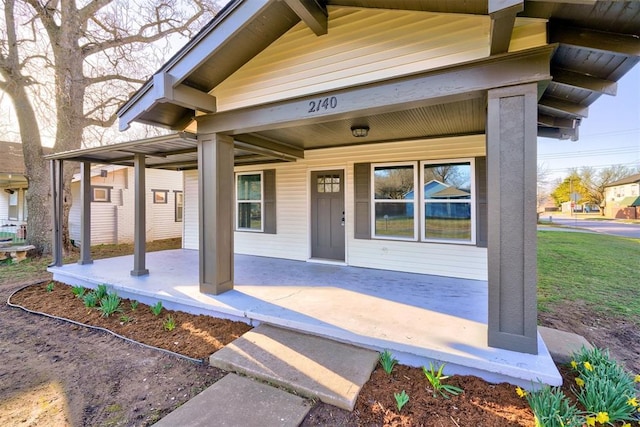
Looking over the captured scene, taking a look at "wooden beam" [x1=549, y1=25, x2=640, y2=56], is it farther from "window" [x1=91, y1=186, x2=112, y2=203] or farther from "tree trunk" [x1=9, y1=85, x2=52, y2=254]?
"window" [x1=91, y1=186, x2=112, y2=203]

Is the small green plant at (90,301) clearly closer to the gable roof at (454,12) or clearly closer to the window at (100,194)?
the gable roof at (454,12)

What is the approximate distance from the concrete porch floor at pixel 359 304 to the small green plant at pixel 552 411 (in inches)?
6.7

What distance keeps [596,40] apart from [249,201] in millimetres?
6685

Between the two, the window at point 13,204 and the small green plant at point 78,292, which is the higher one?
the window at point 13,204

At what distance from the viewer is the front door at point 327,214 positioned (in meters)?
6.43

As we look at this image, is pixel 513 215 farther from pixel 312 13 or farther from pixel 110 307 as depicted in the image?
pixel 110 307

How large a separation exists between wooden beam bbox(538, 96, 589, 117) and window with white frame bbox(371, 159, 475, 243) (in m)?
1.70

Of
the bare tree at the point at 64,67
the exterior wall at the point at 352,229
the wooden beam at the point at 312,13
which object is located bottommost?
the exterior wall at the point at 352,229

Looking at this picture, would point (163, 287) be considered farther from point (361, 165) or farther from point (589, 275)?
point (589, 275)

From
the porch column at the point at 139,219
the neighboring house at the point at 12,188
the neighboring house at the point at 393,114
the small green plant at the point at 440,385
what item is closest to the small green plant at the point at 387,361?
the small green plant at the point at 440,385

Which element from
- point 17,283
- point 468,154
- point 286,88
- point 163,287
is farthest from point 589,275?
point 17,283

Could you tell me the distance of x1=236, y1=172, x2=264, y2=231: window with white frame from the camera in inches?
291

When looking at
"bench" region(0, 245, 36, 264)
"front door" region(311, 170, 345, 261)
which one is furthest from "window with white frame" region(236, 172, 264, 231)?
"bench" region(0, 245, 36, 264)

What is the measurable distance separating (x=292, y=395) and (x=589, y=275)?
24.4 feet
